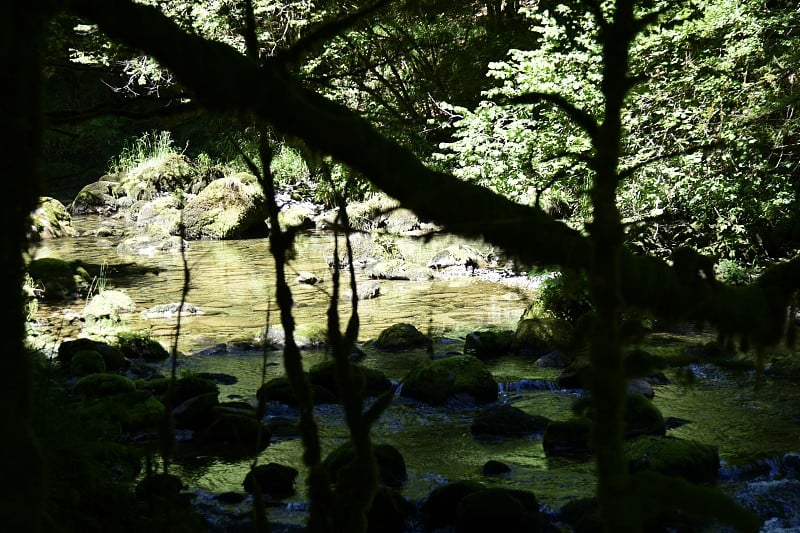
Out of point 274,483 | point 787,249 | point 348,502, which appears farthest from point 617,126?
point 787,249

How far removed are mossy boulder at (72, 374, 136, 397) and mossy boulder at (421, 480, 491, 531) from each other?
3.18 meters

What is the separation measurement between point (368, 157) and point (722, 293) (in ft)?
2.81

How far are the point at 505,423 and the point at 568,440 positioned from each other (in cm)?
66

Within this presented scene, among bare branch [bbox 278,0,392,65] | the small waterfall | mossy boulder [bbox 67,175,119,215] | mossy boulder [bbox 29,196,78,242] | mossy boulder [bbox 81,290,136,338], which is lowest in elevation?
the small waterfall

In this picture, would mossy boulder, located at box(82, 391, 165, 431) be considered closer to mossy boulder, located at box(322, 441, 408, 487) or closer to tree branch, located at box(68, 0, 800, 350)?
mossy boulder, located at box(322, 441, 408, 487)

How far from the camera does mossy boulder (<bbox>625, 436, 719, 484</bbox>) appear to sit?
541 cm

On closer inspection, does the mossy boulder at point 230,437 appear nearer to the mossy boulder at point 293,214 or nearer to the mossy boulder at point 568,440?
the mossy boulder at point 568,440

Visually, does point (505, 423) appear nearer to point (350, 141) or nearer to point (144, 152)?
point (350, 141)

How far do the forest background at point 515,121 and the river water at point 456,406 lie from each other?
11.7 inches

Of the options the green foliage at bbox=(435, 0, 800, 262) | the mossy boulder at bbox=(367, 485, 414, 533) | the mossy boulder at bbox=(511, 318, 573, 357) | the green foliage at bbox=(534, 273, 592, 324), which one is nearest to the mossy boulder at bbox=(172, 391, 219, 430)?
the mossy boulder at bbox=(367, 485, 414, 533)

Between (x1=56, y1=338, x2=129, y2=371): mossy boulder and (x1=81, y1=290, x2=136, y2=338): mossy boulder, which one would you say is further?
(x1=81, y1=290, x2=136, y2=338): mossy boulder

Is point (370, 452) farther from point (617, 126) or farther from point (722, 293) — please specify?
point (722, 293)

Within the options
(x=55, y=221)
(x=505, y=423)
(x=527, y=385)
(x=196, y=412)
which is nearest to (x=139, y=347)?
(x=196, y=412)

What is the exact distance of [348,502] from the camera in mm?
1465
